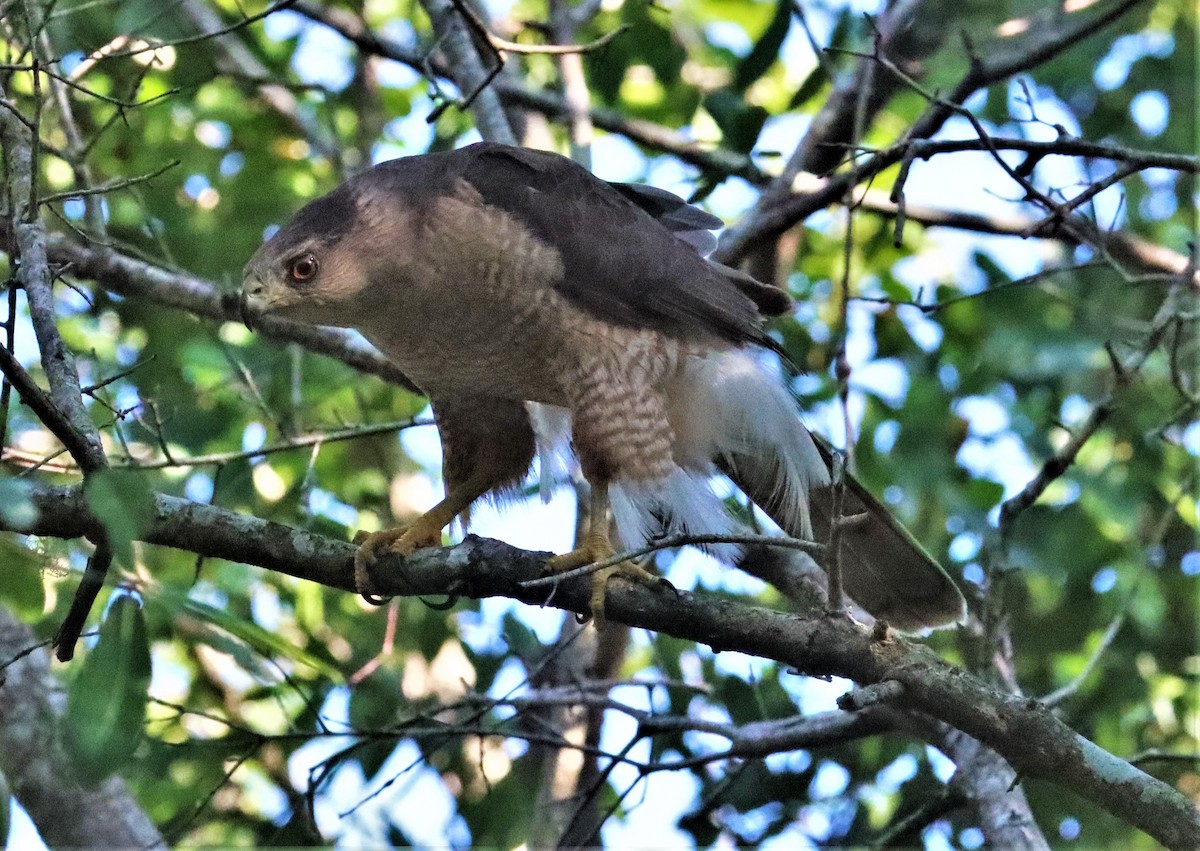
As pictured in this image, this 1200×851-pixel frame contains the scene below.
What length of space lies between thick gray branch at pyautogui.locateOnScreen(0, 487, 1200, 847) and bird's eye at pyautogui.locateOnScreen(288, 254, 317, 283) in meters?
0.88

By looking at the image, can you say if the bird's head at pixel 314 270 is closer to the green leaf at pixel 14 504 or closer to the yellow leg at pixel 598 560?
the yellow leg at pixel 598 560

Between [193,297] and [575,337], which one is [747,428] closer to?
[575,337]

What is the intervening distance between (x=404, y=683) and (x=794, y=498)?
74.8 inches

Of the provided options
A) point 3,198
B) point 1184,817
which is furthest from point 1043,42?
point 3,198

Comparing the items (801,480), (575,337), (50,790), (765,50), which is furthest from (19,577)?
(765,50)

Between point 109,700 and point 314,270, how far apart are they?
172cm

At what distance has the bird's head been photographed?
3787mm

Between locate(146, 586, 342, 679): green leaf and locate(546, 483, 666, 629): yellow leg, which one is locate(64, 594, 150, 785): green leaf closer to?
locate(146, 586, 342, 679): green leaf

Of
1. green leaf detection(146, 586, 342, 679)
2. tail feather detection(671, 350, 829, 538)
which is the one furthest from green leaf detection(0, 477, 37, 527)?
tail feather detection(671, 350, 829, 538)

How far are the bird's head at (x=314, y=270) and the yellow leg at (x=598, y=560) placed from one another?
935 mm

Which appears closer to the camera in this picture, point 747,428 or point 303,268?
point 303,268

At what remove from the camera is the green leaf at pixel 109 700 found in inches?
92.8

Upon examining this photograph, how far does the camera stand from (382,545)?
397cm

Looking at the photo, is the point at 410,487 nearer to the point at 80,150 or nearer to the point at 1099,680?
the point at 80,150
